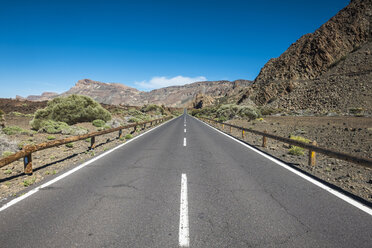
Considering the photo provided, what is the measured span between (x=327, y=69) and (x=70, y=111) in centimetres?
6445

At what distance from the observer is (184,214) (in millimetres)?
3246

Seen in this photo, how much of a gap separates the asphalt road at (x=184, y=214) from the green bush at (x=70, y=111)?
14344 millimetres

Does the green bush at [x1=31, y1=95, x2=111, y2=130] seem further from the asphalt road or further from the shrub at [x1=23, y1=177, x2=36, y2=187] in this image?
the asphalt road

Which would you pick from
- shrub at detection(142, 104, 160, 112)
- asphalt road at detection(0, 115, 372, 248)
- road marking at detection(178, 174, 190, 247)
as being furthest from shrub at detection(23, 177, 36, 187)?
shrub at detection(142, 104, 160, 112)

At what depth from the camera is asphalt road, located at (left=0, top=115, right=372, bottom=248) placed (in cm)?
262

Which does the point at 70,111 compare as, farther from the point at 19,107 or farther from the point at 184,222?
the point at 19,107

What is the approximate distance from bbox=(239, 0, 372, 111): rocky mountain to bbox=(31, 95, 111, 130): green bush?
43.5 meters

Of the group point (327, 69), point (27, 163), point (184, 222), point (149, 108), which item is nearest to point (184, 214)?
point (184, 222)

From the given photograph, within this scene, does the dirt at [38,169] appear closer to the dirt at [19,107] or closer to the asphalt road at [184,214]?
the asphalt road at [184,214]

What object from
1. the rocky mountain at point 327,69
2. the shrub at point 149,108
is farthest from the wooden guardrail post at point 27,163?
the shrub at point 149,108

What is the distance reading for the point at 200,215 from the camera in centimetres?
324

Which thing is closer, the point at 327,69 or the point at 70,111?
the point at 70,111

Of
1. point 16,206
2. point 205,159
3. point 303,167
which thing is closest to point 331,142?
point 303,167

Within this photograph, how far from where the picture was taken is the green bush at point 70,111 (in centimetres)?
1683
